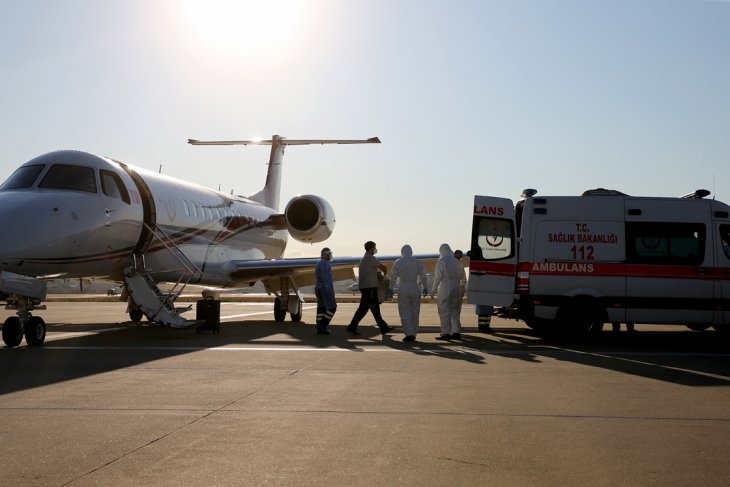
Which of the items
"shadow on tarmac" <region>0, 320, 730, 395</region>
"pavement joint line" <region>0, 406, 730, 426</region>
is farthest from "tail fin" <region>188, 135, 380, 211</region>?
"pavement joint line" <region>0, 406, 730, 426</region>

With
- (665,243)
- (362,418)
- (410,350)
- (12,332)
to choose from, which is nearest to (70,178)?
(12,332)

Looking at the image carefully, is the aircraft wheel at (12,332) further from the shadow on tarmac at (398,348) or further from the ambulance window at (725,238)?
the ambulance window at (725,238)

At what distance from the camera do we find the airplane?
457 inches

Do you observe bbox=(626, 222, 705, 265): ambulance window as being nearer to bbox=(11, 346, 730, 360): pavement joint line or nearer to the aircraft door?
bbox=(11, 346, 730, 360): pavement joint line

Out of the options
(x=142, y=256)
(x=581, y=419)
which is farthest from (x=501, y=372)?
(x=142, y=256)

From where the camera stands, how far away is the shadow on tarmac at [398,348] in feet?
28.6

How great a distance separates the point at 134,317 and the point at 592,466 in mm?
16265

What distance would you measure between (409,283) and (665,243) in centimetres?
436

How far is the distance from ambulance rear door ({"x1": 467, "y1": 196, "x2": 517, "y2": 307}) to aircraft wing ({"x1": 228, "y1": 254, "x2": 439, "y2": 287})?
6277 mm

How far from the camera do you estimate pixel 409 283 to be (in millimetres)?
13852

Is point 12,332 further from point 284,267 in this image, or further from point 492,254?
point 284,267

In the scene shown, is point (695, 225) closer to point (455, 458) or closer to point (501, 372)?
point (501, 372)

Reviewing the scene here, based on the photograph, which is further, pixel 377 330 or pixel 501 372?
pixel 377 330

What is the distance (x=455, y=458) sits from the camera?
4.57 meters
